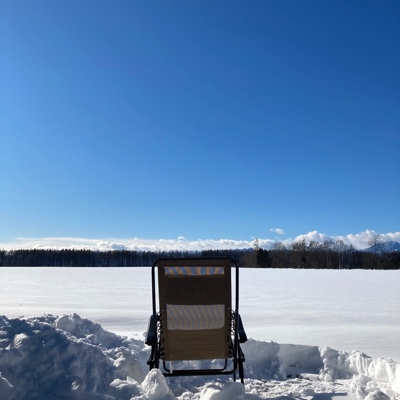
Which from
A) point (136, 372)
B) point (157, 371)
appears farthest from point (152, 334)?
point (136, 372)

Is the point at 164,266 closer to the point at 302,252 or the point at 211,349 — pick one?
the point at 211,349

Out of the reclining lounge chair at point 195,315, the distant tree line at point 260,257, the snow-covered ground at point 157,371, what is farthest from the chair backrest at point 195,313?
the distant tree line at point 260,257

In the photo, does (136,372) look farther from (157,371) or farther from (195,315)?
(195,315)

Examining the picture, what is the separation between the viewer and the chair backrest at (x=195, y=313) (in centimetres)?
342

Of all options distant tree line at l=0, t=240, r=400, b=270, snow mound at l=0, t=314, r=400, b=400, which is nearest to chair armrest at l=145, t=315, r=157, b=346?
snow mound at l=0, t=314, r=400, b=400

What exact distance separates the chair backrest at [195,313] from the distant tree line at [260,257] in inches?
2703

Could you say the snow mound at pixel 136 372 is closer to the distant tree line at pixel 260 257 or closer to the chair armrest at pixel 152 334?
the chair armrest at pixel 152 334

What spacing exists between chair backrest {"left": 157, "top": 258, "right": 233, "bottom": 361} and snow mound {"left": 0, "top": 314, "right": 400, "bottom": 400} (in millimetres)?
317

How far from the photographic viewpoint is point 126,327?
751 centimetres

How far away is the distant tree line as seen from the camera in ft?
252

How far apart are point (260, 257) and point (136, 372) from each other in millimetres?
68831

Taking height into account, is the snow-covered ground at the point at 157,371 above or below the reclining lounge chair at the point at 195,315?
below

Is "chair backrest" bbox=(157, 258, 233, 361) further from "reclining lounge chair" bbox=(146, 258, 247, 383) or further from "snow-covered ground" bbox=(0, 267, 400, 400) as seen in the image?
"snow-covered ground" bbox=(0, 267, 400, 400)

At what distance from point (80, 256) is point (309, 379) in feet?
317
